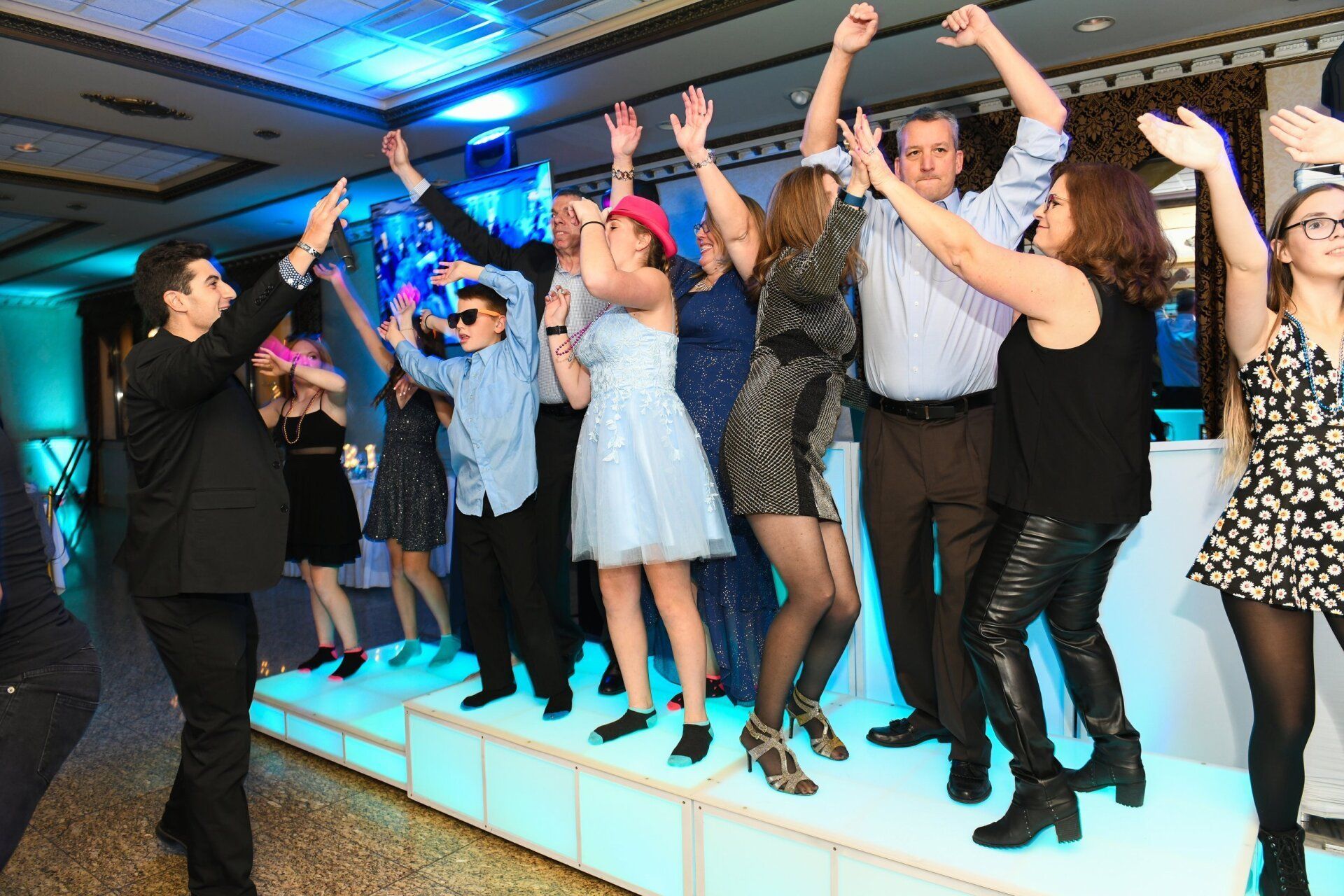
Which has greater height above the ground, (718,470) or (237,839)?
(718,470)

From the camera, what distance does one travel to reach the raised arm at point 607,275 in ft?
7.93

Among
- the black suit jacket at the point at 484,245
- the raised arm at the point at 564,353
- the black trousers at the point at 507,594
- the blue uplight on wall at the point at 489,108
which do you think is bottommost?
the black trousers at the point at 507,594

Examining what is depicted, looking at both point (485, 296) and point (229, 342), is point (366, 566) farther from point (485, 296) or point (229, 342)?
point (229, 342)

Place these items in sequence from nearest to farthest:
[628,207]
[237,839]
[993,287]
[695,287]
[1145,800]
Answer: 1. [993,287]
2. [1145,800]
3. [237,839]
4. [628,207]
5. [695,287]

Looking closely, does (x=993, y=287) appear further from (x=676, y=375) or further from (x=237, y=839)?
(x=237, y=839)

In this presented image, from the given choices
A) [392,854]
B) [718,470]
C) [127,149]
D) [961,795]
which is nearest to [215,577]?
[392,854]

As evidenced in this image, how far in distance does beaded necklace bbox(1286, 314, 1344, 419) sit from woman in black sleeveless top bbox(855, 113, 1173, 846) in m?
0.30

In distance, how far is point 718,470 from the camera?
262cm

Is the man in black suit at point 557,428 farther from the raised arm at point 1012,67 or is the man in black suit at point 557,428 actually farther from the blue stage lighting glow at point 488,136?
the blue stage lighting glow at point 488,136

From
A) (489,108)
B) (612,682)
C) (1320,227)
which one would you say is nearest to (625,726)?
(612,682)

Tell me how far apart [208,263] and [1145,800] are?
2628mm

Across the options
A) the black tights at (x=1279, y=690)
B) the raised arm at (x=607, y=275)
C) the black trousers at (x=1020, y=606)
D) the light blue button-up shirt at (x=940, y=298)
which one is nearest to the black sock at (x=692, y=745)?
the black trousers at (x=1020, y=606)

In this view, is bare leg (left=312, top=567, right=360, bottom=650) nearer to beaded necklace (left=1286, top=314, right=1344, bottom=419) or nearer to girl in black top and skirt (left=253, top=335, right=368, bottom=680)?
girl in black top and skirt (left=253, top=335, right=368, bottom=680)

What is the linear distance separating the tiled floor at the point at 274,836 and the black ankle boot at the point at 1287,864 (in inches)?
59.0
